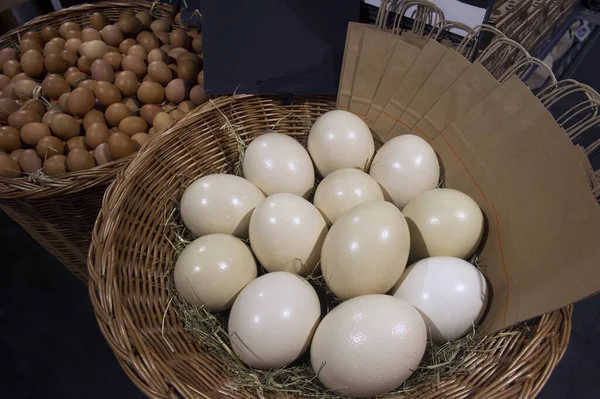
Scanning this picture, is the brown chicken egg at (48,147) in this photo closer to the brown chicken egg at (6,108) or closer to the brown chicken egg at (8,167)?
the brown chicken egg at (8,167)

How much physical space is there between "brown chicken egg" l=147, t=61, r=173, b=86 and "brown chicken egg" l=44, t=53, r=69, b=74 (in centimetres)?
31

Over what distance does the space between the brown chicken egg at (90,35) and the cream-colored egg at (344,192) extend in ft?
3.50

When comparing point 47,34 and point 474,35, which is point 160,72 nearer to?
point 47,34

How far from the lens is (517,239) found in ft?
2.33

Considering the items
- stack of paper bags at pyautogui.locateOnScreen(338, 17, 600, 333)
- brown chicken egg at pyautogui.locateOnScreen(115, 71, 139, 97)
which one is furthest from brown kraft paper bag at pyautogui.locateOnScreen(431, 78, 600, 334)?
brown chicken egg at pyautogui.locateOnScreen(115, 71, 139, 97)

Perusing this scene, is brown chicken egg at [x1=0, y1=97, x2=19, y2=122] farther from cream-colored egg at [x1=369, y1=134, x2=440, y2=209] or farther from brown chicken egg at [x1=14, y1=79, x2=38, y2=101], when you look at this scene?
cream-colored egg at [x1=369, y1=134, x2=440, y2=209]

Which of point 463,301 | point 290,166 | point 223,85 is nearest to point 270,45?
point 223,85

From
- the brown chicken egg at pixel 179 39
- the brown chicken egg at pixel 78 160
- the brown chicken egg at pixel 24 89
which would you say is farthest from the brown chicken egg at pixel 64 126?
the brown chicken egg at pixel 179 39

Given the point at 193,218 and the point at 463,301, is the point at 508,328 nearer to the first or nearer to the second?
the point at 463,301

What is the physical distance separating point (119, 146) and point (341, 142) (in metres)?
0.60

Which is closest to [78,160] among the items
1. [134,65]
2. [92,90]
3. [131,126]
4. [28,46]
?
[131,126]

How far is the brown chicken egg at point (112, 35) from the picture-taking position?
141cm

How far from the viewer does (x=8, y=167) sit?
108 cm

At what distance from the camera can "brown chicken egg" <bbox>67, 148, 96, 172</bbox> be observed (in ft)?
3.54
